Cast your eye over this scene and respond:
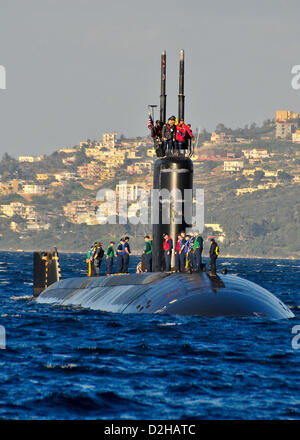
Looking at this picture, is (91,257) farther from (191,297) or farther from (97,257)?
(191,297)

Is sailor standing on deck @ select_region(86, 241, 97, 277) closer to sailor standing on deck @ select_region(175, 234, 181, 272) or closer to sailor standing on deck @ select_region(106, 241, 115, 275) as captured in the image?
sailor standing on deck @ select_region(106, 241, 115, 275)

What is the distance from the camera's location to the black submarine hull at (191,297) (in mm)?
27297

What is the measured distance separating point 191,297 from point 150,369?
7.37m

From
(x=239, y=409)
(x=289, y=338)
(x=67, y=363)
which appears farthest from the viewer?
(x=289, y=338)

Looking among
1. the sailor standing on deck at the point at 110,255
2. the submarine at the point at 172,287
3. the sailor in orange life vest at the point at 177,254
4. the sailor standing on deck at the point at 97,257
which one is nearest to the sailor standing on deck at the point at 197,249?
the submarine at the point at 172,287

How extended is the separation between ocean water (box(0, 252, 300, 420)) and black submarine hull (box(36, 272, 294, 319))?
16.3 inches

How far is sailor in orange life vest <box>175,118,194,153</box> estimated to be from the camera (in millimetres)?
32844

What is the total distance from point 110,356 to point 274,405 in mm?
6031

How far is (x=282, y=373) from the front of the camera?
2028 centimetres

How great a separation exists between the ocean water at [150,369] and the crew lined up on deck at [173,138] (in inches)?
253

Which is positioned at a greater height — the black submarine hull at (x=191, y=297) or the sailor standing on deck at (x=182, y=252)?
the sailor standing on deck at (x=182, y=252)

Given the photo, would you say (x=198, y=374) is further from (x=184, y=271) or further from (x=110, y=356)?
(x=184, y=271)

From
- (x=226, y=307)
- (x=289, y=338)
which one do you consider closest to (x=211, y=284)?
(x=226, y=307)
